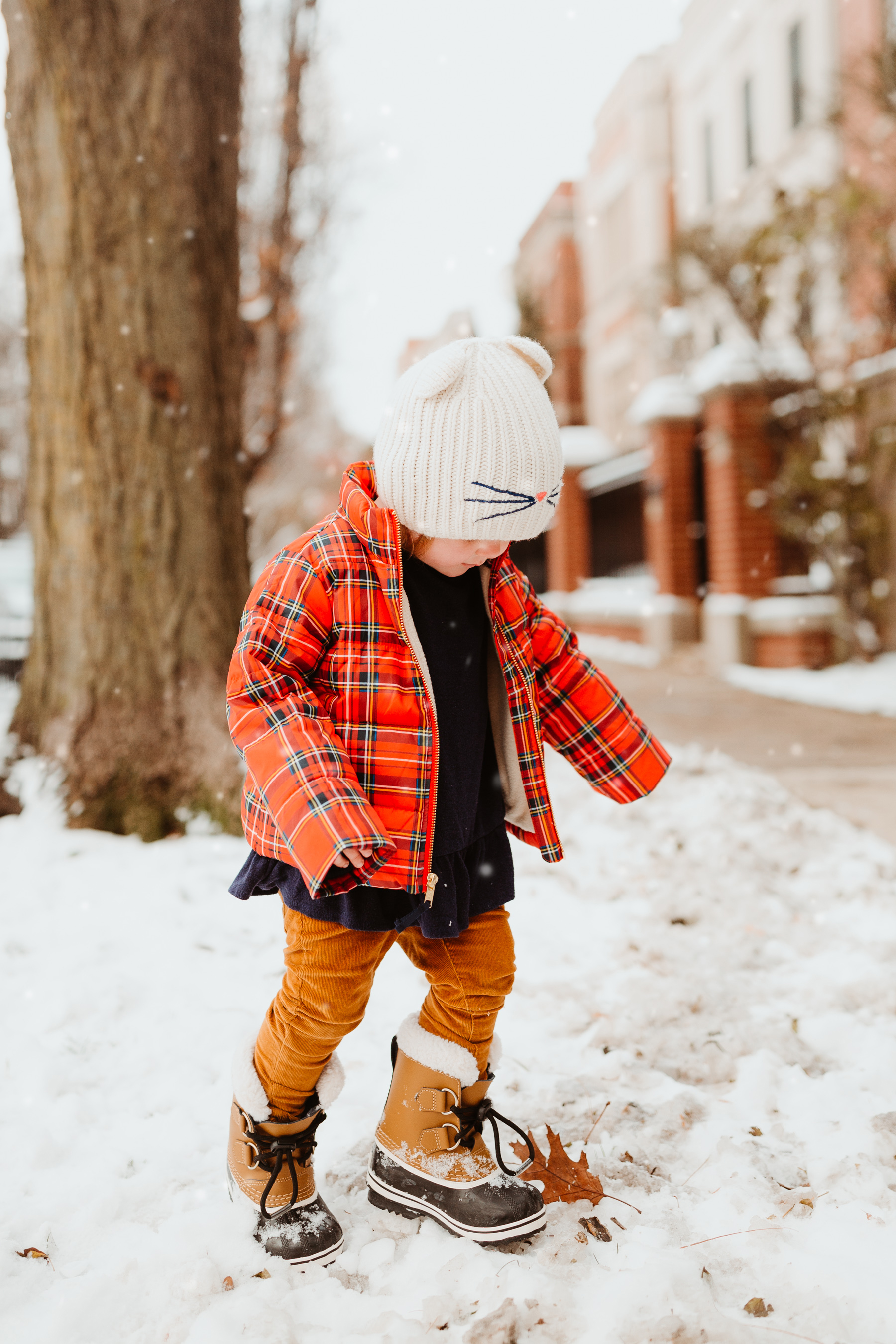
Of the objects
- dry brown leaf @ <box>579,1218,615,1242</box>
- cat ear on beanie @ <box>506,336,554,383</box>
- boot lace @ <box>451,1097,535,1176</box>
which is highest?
cat ear on beanie @ <box>506,336,554,383</box>

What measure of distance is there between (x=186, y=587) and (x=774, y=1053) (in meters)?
2.74

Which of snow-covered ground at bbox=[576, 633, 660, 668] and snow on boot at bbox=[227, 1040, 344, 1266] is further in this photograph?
snow-covered ground at bbox=[576, 633, 660, 668]

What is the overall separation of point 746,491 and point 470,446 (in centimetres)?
914

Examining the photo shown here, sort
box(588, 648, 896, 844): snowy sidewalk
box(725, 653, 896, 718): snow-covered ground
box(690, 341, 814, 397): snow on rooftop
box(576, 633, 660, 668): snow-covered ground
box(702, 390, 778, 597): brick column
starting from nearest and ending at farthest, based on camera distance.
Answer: box(588, 648, 896, 844): snowy sidewalk < box(725, 653, 896, 718): snow-covered ground < box(690, 341, 814, 397): snow on rooftop < box(702, 390, 778, 597): brick column < box(576, 633, 660, 668): snow-covered ground

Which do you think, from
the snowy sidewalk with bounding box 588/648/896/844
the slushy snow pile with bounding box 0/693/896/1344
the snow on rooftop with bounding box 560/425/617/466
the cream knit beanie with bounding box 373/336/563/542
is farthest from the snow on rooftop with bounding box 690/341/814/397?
the cream knit beanie with bounding box 373/336/563/542

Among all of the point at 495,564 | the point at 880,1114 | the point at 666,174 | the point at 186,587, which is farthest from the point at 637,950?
the point at 666,174

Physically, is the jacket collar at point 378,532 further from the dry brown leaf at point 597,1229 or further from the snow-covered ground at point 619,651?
the snow-covered ground at point 619,651

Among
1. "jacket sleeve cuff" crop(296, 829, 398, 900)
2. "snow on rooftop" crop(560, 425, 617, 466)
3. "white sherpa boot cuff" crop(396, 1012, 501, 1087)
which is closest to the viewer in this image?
"jacket sleeve cuff" crop(296, 829, 398, 900)

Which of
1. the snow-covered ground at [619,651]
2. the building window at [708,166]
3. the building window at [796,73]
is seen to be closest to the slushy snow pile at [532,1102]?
the snow-covered ground at [619,651]

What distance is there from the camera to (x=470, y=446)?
5.41 ft

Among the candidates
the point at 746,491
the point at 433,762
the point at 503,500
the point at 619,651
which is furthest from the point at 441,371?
the point at 619,651

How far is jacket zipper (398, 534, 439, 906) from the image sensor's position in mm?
1676

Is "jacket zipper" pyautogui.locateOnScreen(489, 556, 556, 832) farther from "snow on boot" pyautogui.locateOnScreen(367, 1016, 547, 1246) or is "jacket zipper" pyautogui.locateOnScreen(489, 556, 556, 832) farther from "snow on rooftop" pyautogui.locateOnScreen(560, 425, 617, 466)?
"snow on rooftop" pyautogui.locateOnScreen(560, 425, 617, 466)

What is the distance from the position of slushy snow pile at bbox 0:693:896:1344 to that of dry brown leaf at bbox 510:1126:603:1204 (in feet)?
0.20
